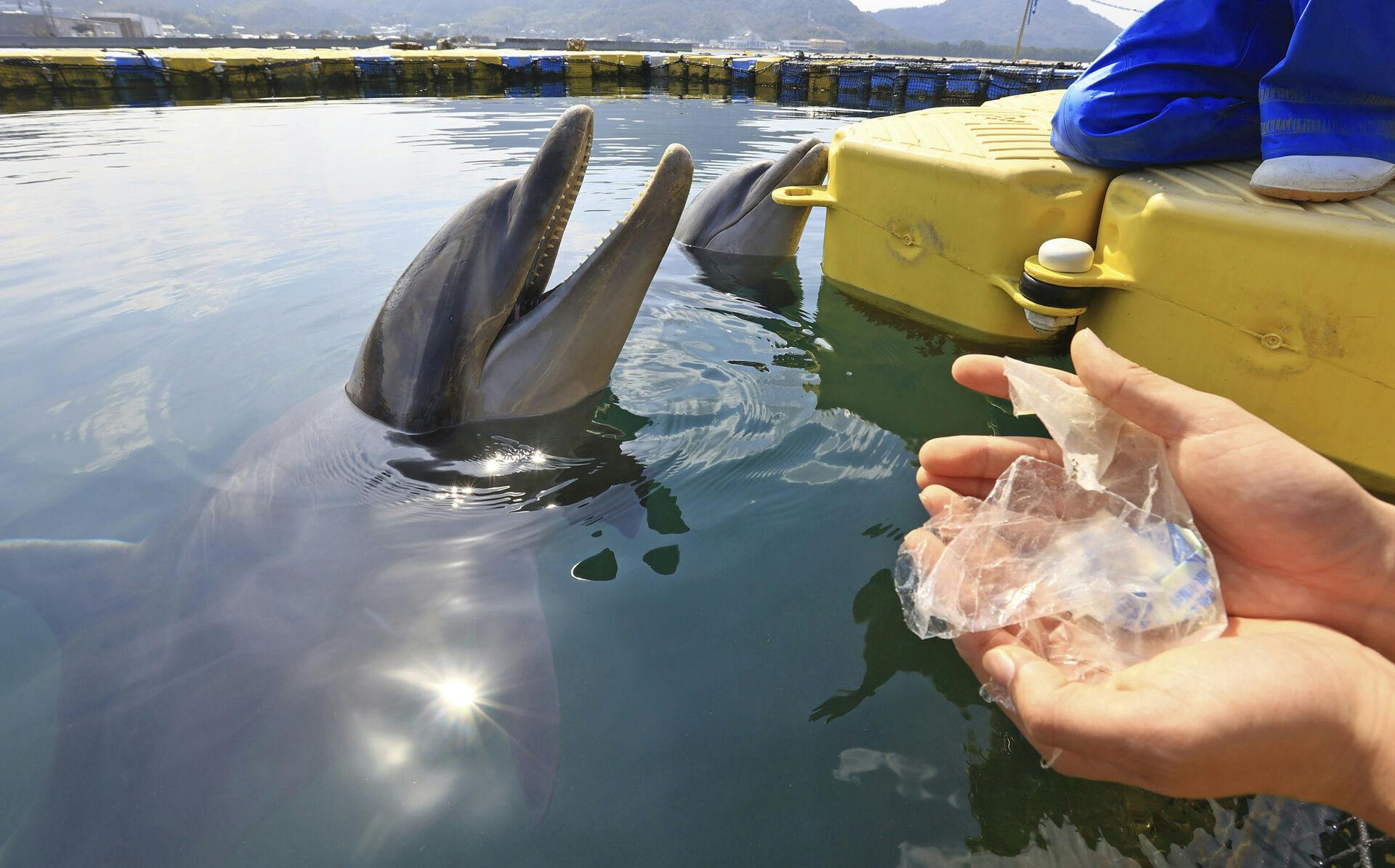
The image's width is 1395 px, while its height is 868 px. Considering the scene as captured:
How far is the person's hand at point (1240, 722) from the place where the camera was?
1331 millimetres

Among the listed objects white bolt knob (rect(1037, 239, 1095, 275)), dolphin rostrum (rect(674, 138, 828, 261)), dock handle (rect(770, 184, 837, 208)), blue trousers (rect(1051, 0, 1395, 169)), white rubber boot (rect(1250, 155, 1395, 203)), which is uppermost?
blue trousers (rect(1051, 0, 1395, 169))

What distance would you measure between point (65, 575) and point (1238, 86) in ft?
16.9

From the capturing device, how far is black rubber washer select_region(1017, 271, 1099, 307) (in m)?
3.66

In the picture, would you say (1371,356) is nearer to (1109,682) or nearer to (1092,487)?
(1092,487)

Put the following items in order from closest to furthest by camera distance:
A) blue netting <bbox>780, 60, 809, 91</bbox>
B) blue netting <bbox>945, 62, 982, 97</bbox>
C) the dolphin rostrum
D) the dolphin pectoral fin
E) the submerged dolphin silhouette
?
the submerged dolphin silhouette → the dolphin pectoral fin → the dolphin rostrum → blue netting <bbox>945, 62, 982, 97</bbox> → blue netting <bbox>780, 60, 809, 91</bbox>

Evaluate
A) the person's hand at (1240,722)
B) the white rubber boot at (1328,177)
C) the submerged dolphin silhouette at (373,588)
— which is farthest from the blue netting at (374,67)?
the person's hand at (1240,722)

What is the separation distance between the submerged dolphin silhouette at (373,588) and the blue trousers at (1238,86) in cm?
211

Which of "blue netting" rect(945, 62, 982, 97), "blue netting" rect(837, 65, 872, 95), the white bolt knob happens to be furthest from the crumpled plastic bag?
A: "blue netting" rect(837, 65, 872, 95)

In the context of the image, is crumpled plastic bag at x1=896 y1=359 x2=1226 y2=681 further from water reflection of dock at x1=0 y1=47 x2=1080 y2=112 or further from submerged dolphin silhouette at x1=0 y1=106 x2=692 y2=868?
water reflection of dock at x1=0 y1=47 x2=1080 y2=112

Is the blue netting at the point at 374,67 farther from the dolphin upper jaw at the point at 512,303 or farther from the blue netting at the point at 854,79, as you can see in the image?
the dolphin upper jaw at the point at 512,303

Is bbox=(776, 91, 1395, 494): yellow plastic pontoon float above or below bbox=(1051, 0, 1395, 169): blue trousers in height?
below

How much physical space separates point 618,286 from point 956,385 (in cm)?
193

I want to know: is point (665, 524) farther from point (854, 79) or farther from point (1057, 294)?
point (854, 79)

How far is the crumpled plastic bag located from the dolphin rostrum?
4617 millimetres
